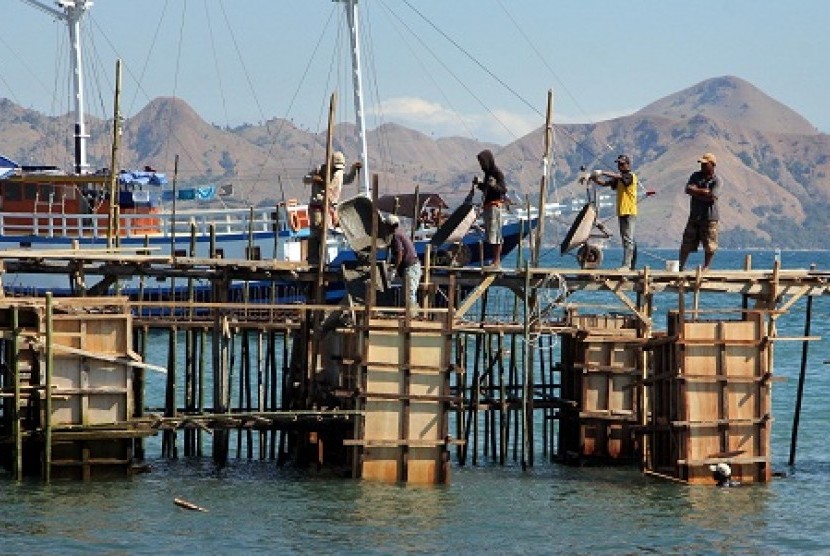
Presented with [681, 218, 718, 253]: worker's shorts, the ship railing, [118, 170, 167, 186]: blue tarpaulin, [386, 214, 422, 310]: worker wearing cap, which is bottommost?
[386, 214, 422, 310]: worker wearing cap

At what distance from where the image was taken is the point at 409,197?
49344mm

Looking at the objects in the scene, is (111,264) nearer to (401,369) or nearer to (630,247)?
(401,369)

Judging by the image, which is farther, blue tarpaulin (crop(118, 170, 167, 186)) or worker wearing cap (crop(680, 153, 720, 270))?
blue tarpaulin (crop(118, 170, 167, 186))

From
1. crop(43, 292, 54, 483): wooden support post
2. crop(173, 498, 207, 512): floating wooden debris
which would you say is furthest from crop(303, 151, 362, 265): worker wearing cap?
crop(43, 292, 54, 483): wooden support post

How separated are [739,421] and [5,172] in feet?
118

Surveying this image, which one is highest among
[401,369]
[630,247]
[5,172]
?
[5,172]

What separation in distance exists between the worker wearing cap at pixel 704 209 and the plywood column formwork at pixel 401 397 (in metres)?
5.64

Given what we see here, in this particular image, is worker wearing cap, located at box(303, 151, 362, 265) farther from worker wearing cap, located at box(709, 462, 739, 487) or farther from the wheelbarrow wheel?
worker wearing cap, located at box(709, 462, 739, 487)

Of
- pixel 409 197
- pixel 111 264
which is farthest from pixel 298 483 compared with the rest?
pixel 409 197

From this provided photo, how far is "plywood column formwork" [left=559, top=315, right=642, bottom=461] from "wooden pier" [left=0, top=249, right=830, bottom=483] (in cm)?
3

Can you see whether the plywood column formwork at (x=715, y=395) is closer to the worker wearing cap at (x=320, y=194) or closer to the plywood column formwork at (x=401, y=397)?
the plywood column formwork at (x=401, y=397)

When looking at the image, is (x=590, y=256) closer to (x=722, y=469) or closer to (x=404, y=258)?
(x=404, y=258)

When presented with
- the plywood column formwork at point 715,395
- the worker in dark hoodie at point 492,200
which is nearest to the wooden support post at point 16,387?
the worker in dark hoodie at point 492,200

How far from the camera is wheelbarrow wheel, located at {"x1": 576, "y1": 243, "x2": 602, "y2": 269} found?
1305 inches
